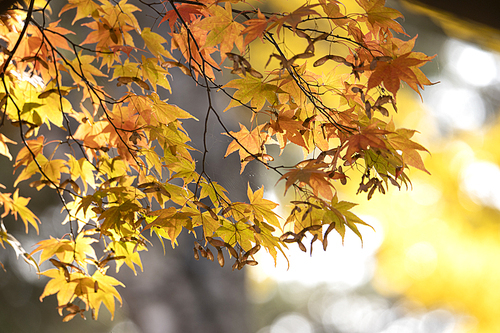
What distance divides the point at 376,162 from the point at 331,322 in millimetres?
2677

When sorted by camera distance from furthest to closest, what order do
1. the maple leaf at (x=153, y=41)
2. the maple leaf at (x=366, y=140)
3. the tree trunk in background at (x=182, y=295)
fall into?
the tree trunk in background at (x=182, y=295) < the maple leaf at (x=153, y=41) < the maple leaf at (x=366, y=140)

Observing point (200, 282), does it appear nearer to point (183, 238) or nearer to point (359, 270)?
point (183, 238)

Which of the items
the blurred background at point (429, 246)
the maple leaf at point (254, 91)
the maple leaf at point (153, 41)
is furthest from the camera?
the blurred background at point (429, 246)

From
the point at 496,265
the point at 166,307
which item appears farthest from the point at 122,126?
the point at 496,265

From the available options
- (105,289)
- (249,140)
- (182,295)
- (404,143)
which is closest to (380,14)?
(404,143)

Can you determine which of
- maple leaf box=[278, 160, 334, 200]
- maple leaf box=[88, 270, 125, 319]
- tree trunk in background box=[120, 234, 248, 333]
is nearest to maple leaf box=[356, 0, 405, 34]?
maple leaf box=[278, 160, 334, 200]

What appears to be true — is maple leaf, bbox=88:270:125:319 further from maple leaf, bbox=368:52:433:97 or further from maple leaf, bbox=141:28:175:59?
maple leaf, bbox=368:52:433:97

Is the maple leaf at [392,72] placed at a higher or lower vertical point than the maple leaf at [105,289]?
higher

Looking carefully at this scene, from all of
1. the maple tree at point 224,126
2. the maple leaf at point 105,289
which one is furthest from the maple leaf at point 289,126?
the maple leaf at point 105,289

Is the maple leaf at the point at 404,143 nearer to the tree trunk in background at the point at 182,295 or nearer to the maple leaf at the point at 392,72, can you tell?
the maple leaf at the point at 392,72

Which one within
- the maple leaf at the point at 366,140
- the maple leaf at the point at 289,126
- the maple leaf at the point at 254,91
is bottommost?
the maple leaf at the point at 366,140

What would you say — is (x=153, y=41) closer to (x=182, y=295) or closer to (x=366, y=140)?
(x=366, y=140)

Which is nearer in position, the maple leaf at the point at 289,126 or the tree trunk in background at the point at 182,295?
the maple leaf at the point at 289,126

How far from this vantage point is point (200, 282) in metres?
1.91
